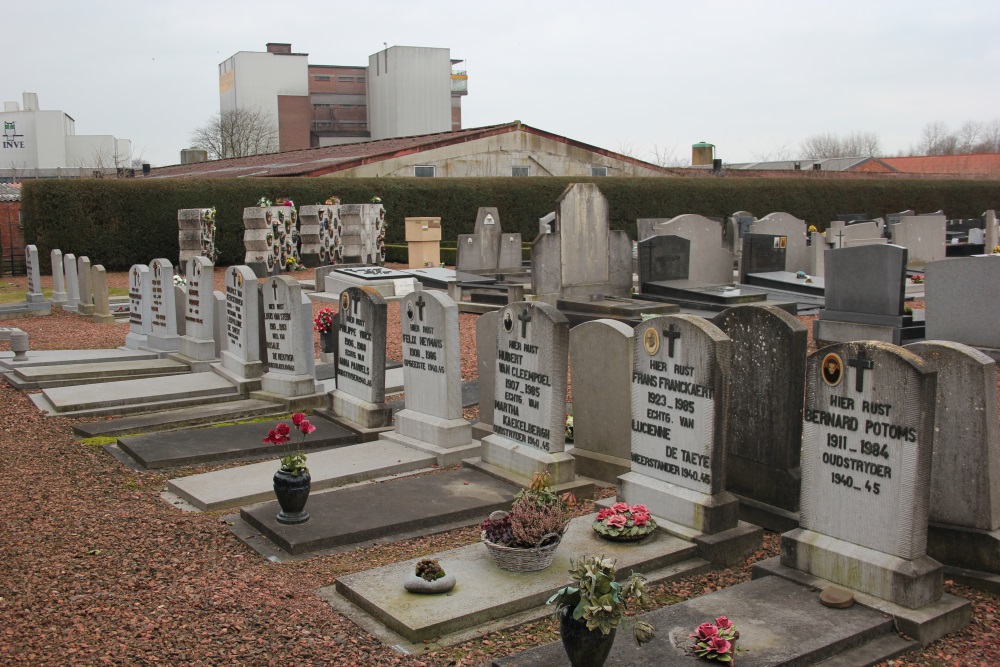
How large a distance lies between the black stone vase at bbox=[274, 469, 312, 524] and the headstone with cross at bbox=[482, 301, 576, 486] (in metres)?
1.71

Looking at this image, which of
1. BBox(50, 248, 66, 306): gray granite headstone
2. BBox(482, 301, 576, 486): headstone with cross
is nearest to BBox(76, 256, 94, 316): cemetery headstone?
BBox(50, 248, 66, 306): gray granite headstone

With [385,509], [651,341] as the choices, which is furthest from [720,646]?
[385,509]

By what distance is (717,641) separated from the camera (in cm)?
411

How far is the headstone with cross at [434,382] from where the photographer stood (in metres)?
7.96

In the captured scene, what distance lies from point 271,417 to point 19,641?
5.16m

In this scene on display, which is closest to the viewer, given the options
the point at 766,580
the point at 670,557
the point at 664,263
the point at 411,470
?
the point at 766,580

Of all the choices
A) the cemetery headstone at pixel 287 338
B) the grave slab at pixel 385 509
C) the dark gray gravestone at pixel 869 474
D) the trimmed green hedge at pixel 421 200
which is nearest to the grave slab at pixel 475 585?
the grave slab at pixel 385 509

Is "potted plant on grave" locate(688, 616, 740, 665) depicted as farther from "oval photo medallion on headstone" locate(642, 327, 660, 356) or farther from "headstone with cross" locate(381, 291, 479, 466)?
"headstone with cross" locate(381, 291, 479, 466)

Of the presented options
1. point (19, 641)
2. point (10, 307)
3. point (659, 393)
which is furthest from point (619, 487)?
point (10, 307)

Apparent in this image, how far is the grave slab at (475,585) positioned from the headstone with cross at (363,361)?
3.34m

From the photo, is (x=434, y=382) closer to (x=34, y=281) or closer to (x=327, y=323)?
(x=327, y=323)

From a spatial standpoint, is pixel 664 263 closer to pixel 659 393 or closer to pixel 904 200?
pixel 659 393

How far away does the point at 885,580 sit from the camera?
4.75 meters

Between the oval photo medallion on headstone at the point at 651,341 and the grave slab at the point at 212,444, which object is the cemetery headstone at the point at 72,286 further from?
the oval photo medallion on headstone at the point at 651,341
